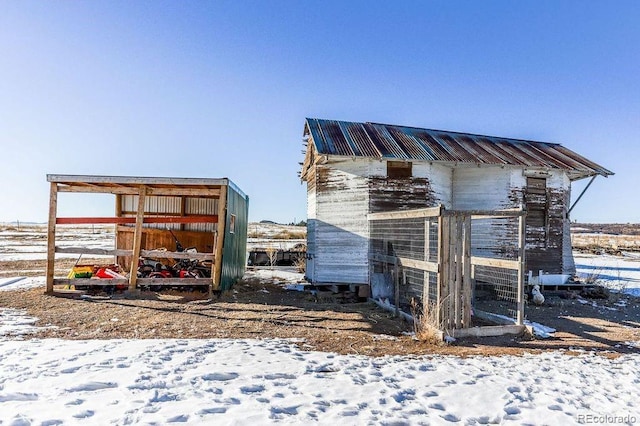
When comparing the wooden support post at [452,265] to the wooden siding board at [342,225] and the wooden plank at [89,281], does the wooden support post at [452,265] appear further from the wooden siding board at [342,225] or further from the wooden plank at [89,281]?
the wooden plank at [89,281]

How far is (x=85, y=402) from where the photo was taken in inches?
149

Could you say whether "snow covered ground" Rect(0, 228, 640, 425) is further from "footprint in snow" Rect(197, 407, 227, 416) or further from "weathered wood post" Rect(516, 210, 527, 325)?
"weathered wood post" Rect(516, 210, 527, 325)

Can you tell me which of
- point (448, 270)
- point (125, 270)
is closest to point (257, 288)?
point (125, 270)

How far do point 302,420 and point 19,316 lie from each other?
7.07m

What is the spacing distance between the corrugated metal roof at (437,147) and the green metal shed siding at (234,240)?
288 centimetres

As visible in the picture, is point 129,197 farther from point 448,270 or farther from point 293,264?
point 448,270

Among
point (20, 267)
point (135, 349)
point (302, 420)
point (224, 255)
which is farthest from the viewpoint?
point (20, 267)

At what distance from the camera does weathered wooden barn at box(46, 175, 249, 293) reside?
10352mm

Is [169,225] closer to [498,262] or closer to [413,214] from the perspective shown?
[413,214]

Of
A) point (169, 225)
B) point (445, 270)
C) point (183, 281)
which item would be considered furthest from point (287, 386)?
point (169, 225)

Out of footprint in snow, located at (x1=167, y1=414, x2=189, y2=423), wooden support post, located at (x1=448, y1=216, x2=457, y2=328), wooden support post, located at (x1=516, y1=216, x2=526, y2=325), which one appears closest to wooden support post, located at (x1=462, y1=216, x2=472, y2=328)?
wooden support post, located at (x1=448, y1=216, x2=457, y2=328)

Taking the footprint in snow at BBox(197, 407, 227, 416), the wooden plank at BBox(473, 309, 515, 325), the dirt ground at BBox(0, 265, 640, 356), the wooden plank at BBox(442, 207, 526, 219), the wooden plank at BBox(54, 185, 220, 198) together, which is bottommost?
the dirt ground at BBox(0, 265, 640, 356)

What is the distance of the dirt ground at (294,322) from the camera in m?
6.73

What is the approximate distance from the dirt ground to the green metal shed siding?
30.7 inches
